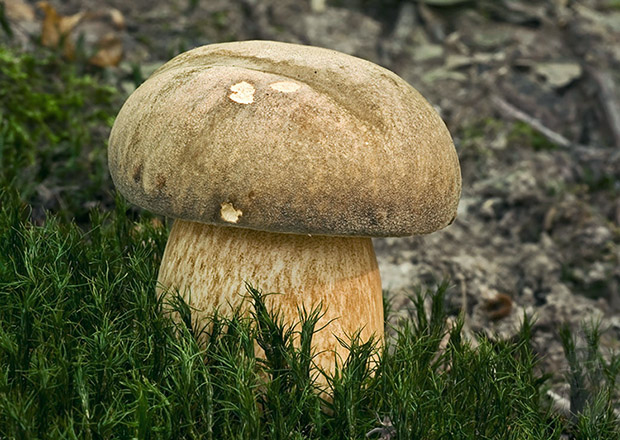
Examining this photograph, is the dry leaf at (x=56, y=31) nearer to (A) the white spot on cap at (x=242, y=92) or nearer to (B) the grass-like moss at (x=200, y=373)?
(B) the grass-like moss at (x=200, y=373)

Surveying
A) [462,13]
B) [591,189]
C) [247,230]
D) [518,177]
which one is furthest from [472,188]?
[247,230]

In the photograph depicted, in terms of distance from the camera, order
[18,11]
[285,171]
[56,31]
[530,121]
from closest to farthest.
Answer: [285,171] → [56,31] → [18,11] → [530,121]

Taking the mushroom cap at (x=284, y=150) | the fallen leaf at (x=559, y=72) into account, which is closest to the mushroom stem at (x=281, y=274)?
the mushroom cap at (x=284, y=150)

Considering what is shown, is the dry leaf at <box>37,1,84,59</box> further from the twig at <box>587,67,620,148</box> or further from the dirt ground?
the twig at <box>587,67,620,148</box>

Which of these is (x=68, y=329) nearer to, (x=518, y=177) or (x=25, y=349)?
(x=25, y=349)

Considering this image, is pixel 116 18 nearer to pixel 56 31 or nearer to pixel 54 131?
pixel 56 31

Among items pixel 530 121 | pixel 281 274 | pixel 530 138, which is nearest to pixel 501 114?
pixel 530 121

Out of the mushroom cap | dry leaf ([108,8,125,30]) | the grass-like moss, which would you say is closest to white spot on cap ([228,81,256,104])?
the mushroom cap
